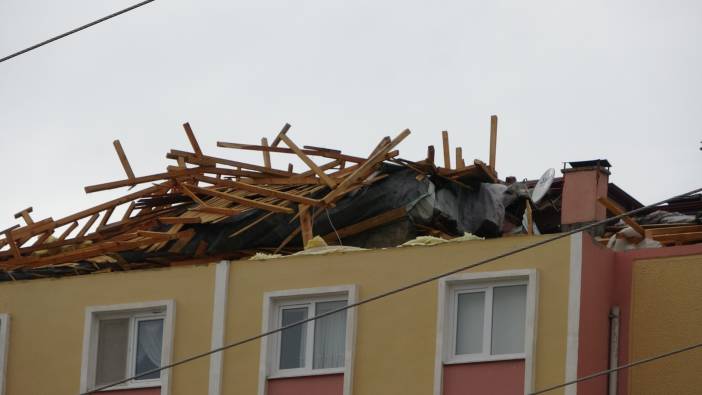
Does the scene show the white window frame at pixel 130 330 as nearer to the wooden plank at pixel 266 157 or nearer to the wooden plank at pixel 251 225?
the wooden plank at pixel 251 225

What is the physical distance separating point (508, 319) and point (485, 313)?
346mm

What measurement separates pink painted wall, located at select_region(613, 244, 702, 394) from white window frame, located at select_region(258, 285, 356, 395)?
368 centimetres

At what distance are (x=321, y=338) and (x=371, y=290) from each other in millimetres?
1111

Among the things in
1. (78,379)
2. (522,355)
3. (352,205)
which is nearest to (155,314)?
(78,379)

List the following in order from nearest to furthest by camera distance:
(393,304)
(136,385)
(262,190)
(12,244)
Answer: (393,304) → (136,385) → (262,190) → (12,244)

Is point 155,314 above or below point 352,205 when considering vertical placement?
below

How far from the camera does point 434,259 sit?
27500 mm

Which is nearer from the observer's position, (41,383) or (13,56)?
(13,56)

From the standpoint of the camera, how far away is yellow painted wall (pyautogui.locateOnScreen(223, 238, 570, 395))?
2636 cm

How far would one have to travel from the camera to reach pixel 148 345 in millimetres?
29812

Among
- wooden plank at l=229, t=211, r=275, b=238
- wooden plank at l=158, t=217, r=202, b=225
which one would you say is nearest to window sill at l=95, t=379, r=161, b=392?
wooden plank at l=158, t=217, r=202, b=225

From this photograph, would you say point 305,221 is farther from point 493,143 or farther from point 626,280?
point 626,280

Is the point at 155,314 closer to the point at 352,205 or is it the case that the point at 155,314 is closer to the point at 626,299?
the point at 352,205

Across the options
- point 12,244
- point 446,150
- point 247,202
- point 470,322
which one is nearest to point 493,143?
point 446,150
